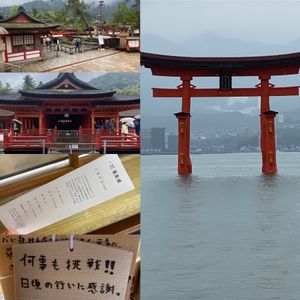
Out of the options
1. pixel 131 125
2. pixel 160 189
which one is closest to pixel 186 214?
pixel 160 189

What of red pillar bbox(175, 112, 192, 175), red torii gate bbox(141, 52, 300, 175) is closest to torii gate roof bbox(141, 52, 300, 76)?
red torii gate bbox(141, 52, 300, 175)

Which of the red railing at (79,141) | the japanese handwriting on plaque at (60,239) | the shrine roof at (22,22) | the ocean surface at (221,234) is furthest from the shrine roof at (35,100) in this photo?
the ocean surface at (221,234)

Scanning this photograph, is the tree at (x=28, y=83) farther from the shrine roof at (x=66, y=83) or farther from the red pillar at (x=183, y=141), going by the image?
the red pillar at (x=183, y=141)

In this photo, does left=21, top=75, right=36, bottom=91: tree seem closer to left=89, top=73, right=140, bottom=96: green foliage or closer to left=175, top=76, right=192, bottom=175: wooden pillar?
left=89, top=73, right=140, bottom=96: green foliage

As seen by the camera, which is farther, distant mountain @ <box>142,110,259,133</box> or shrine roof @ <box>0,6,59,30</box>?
distant mountain @ <box>142,110,259,133</box>

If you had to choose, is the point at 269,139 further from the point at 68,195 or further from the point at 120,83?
the point at 68,195
